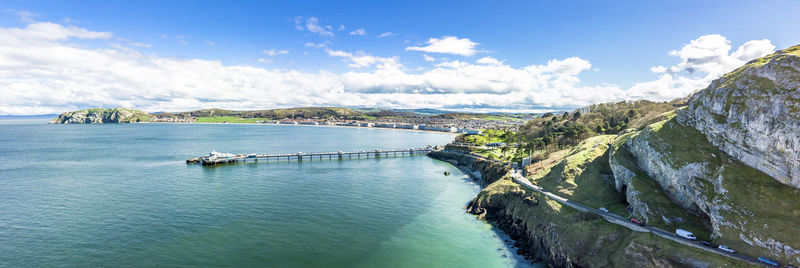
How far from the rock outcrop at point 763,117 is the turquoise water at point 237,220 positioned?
2601cm

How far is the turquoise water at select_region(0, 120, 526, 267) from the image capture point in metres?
40.1

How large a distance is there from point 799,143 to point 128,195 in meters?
92.0

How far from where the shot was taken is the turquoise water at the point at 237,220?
132 ft

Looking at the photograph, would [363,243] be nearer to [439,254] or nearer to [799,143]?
[439,254]

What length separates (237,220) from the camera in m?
51.5

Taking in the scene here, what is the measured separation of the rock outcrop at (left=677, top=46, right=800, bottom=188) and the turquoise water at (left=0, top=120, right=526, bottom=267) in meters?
26.0

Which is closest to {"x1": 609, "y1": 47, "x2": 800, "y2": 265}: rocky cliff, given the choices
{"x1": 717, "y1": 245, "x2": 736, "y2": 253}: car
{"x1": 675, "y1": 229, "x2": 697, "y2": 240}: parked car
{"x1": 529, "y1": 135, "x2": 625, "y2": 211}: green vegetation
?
{"x1": 717, "y1": 245, "x2": 736, "y2": 253}: car

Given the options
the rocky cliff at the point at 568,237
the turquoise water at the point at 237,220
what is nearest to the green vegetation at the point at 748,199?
the rocky cliff at the point at 568,237

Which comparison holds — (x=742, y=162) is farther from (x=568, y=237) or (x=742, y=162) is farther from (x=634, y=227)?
(x=568, y=237)

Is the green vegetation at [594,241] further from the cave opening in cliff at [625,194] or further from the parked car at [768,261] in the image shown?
the cave opening in cliff at [625,194]

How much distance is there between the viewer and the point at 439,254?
4238 cm

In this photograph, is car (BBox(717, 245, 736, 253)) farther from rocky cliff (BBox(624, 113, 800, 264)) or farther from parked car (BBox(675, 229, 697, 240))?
parked car (BBox(675, 229, 697, 240))

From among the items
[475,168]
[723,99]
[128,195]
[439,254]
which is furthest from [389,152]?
[723,99]

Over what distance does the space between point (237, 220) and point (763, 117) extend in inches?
2487
